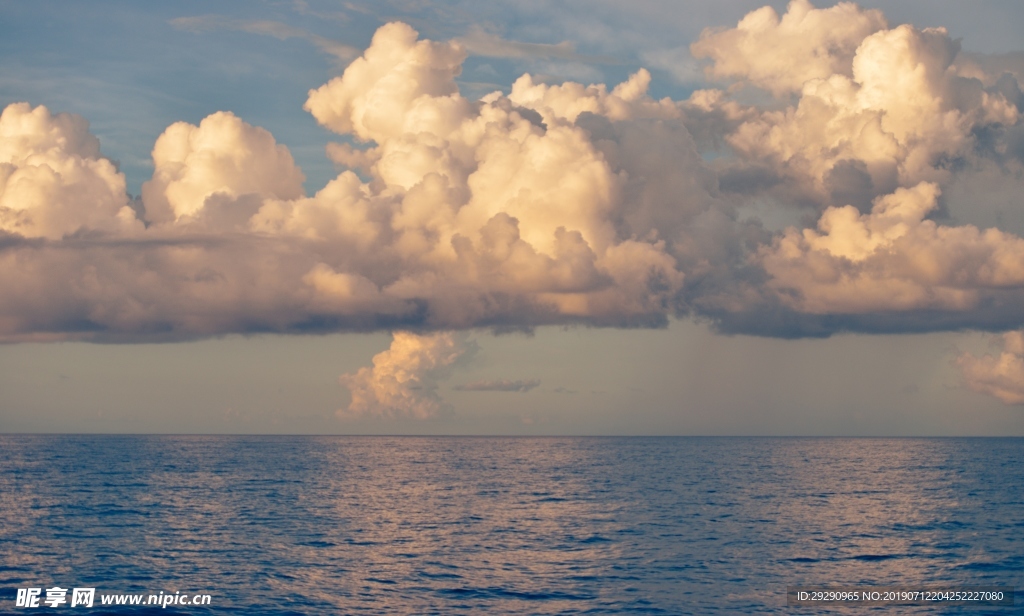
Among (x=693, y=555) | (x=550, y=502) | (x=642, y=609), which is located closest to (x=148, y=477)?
(x=550, y=502)

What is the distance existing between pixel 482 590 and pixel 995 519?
69.2 meters

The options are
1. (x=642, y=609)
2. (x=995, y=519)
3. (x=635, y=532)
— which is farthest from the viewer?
(x=995, y=519)

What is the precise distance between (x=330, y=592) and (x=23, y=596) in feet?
64.5

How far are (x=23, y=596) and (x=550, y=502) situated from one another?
69364mm

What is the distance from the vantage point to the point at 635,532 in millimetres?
86500

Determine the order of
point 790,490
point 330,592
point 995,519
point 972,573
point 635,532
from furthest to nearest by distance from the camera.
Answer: point 790,490 < point 995,519 < point 635,532 < point 972,573 < point 330,592

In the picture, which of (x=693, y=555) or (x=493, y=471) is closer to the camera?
(x=693, y=555)

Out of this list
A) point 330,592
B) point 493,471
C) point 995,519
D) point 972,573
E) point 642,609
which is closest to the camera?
point 642,609

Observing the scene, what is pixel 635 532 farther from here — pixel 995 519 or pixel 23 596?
pixel 23 596

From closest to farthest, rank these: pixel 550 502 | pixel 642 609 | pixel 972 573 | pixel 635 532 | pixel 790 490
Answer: pixel 642 609 → pixel 972 573 → pixel 635 532 → pixel 550 502 → pixel 790 490

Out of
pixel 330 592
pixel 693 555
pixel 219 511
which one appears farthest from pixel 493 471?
pixel 330 592

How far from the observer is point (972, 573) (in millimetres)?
67188

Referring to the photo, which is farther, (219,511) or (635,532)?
(219,511)

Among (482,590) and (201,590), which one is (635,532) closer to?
(482,590)
